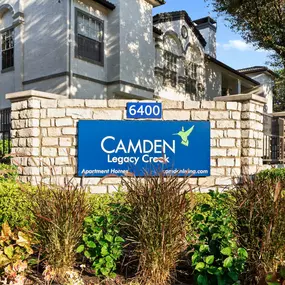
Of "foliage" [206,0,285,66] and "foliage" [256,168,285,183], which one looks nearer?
"foliage" [256,168,285,183]

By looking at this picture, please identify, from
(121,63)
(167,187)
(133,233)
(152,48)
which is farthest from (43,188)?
(152,48)

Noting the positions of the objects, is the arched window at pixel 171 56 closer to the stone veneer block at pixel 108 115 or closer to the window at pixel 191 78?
the window at pixel 191 78

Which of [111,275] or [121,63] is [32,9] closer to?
[121,63]

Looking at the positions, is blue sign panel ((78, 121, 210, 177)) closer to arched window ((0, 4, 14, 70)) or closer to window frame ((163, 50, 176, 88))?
arched window ((0, 4, 14, 70))

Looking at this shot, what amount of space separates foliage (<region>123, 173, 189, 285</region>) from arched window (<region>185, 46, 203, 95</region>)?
17.7 m

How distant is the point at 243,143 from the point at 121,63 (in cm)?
900

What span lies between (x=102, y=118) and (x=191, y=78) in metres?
14.8

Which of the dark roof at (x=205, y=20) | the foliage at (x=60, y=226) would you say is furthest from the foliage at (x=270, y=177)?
the dark roof at (x=205, y=20)

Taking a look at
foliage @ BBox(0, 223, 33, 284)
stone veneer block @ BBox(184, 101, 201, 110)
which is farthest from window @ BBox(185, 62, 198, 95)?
foliage @ BBox(0, 223, 33, 284)

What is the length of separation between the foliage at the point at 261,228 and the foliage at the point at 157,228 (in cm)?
63

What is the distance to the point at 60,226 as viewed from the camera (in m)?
3.63

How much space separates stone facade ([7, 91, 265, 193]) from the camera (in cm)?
737

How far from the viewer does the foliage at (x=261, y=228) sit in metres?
3.37

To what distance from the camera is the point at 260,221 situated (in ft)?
11.2
